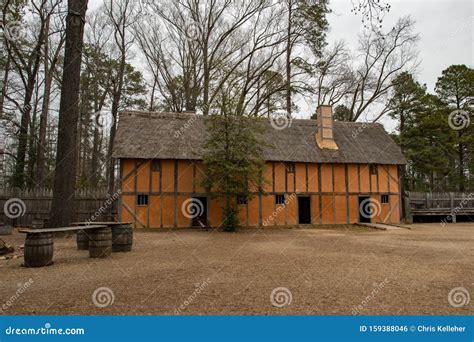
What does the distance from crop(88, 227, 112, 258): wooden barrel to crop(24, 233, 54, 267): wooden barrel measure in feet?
3.68

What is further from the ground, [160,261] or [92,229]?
[92,229]

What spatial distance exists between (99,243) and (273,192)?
11.8 m

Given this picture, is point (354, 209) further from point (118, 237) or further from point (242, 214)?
point (118, 237)

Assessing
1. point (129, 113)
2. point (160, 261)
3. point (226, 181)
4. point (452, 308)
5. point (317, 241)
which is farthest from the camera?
point (129, 113)

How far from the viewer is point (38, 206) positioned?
1786 cm

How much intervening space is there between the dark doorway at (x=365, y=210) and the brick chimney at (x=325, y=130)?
3.55 metres

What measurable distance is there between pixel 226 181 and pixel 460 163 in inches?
992

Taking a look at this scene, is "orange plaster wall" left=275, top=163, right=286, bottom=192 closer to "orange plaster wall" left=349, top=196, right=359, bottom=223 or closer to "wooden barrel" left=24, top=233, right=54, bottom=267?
"orange plaster wall" left=349, top=196, right=359, bottom=223

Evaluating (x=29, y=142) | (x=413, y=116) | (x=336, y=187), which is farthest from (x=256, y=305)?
(x=413, y=116)

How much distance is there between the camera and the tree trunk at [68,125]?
38.3 feet

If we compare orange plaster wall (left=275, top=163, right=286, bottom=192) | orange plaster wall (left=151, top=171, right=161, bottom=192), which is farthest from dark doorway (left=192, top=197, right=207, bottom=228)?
orange plaster wall (left=275, top=163, right=286, bottom=192)

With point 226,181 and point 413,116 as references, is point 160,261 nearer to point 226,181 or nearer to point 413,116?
point 226,181

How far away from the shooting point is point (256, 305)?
484cm

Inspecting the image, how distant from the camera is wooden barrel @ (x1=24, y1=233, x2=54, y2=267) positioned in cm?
743
